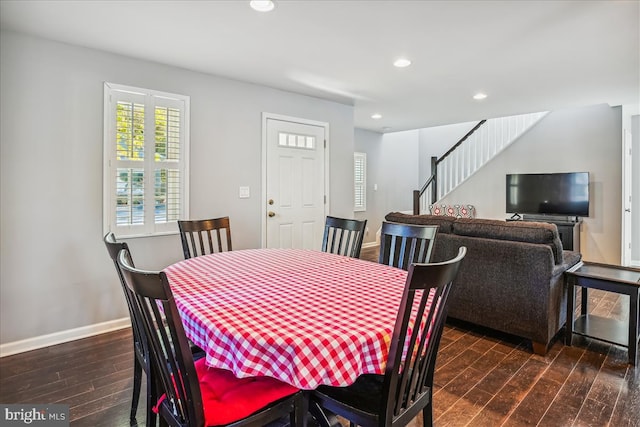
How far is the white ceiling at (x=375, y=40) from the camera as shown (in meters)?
2.31

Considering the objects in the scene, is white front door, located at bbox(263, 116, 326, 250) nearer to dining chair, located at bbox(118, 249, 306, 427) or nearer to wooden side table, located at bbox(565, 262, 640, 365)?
wooden side table, located at bbox(565, 262, 640, 365)

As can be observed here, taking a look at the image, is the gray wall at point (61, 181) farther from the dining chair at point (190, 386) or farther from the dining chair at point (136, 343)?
the dining chair at point (190, 386)

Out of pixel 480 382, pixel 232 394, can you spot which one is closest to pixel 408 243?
pixel 480 382

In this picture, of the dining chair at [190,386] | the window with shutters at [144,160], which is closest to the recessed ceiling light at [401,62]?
the window with shutters at [144,160]

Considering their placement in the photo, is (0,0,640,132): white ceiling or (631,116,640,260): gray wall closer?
(0,0,640,132): white ceiling

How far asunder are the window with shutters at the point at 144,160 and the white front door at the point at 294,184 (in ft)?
3.23

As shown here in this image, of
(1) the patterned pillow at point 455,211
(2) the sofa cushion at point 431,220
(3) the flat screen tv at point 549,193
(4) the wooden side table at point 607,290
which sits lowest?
(4) the wooden side table at point 607,290

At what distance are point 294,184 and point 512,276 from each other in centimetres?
254

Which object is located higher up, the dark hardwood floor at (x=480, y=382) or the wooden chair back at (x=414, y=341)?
the wooden chair back at (x=414, y=341)

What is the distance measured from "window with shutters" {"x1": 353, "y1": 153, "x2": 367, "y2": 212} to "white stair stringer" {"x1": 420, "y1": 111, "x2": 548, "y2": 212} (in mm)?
1212

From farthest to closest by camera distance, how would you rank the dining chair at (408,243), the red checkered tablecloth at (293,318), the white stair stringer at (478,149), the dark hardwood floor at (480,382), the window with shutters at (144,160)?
the white stair stringer at (478,149) < the window with shutters at (144,160) < the dining chair at (408,243) < the dark hardwood floor at (480,382) < the red checkered tablecloth at (293,318)

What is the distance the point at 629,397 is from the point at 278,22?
320cm

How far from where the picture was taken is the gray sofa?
2.55 metres

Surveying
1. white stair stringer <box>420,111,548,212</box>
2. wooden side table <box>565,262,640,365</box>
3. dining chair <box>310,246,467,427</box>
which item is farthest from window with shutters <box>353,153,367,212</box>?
dining chair <box>310,246,467,427</box>
